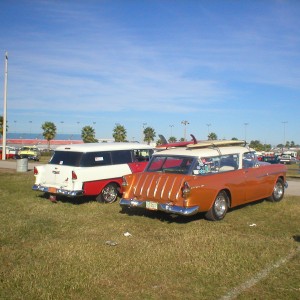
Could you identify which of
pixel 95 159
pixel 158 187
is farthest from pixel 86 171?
pixel 158 187

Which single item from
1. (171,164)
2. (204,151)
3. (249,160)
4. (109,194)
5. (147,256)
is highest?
(204,151)

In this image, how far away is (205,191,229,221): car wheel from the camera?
8.32 metres

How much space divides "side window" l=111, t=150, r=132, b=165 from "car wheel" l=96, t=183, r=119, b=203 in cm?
71

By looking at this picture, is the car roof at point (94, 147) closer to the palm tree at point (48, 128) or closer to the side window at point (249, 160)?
the side window at point (249, 160)

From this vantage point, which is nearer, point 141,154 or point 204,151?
point 204,151

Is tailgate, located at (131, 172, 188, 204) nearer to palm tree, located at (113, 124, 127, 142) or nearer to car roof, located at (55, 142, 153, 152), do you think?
car roof, located at (55, 142, 153, 152)

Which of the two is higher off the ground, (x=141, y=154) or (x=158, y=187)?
(x=141, y=154)

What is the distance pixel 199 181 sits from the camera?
7961 millimetres

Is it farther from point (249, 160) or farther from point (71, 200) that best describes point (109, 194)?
point (249, 160)

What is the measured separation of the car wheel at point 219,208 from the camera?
8.32 meters

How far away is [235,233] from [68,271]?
3.49 meters

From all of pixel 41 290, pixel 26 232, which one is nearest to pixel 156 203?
pixel 26 232

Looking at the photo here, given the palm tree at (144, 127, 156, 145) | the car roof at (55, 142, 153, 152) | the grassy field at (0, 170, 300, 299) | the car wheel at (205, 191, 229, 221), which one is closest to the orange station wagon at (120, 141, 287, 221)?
the car wheel at (205, 191, 229, 221)

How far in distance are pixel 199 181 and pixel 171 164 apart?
119 centimetres
